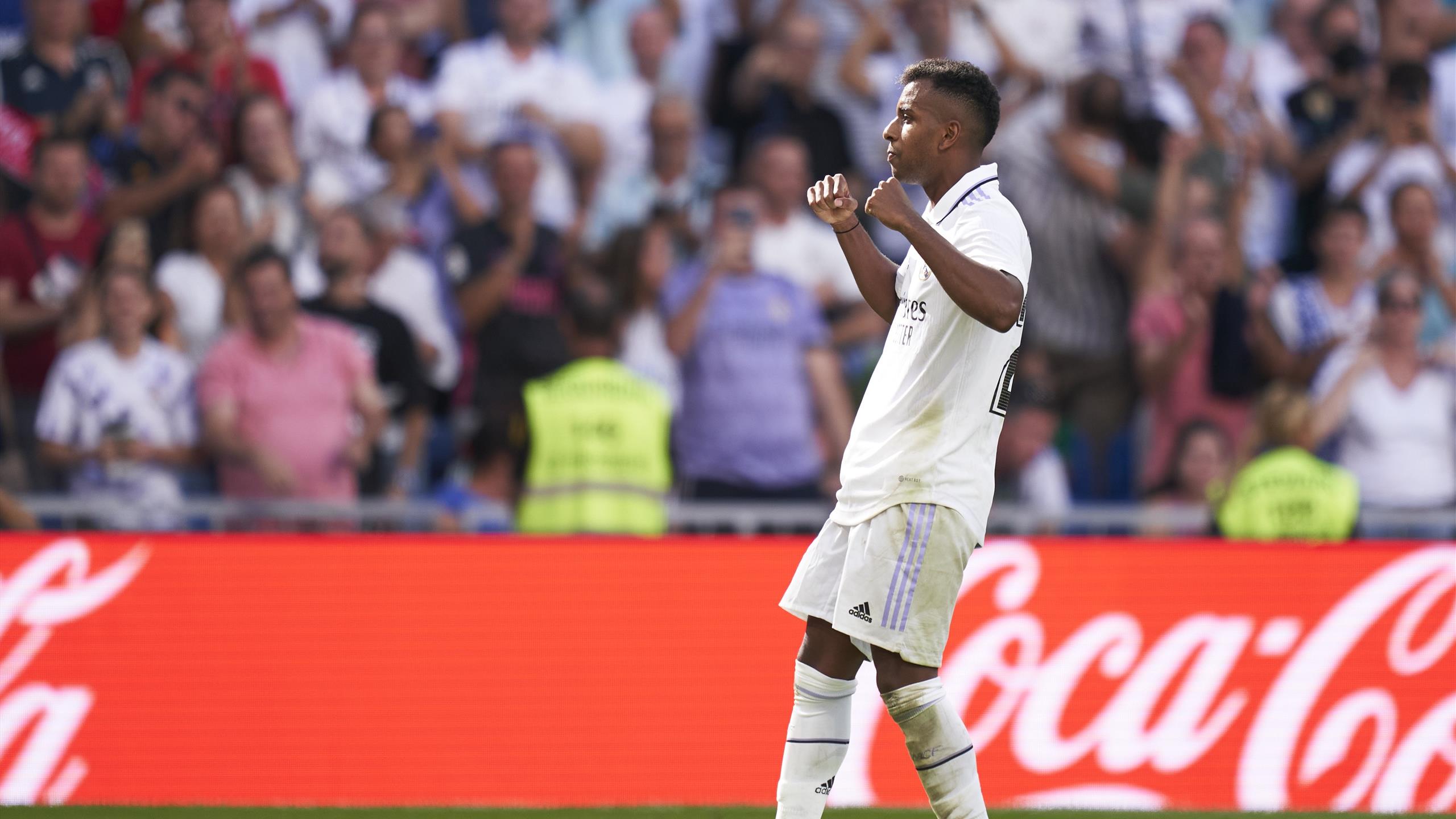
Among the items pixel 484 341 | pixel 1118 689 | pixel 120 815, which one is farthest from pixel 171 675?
pixel 1118 689

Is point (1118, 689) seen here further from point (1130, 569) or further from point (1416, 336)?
point (1416, 336)

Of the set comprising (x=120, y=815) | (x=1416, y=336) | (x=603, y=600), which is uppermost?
(x=1416, y=336)

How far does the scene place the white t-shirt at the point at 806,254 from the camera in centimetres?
1007

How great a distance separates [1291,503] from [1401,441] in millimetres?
1606

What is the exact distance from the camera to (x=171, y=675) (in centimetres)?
692

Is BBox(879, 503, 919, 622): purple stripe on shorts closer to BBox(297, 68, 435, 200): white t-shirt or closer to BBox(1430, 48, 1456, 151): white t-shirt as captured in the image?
BBox(297, 68, 435, 200): white t-shirt

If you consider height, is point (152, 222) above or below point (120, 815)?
above

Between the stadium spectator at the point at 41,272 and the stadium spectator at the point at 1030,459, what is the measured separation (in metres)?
5.36

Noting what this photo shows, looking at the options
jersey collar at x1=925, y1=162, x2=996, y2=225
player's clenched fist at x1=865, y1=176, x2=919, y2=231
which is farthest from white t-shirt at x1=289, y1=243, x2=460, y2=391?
player's clenched fist at x1=865, y1=176, x2=919, y2=231

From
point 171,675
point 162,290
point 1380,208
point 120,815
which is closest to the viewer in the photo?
point 120,815

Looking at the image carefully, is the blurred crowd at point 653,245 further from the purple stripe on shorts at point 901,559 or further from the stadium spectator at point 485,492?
the purple stripe on shorts at point 901,559

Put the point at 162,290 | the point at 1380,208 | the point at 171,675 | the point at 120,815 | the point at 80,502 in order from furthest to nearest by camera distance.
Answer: the point at 1380,208 → the point at 162,290 → the point at 80,502 → the point at 171,675 → the point at 120,815

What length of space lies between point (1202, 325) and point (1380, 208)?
178cm

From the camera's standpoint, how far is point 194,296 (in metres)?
9.52
